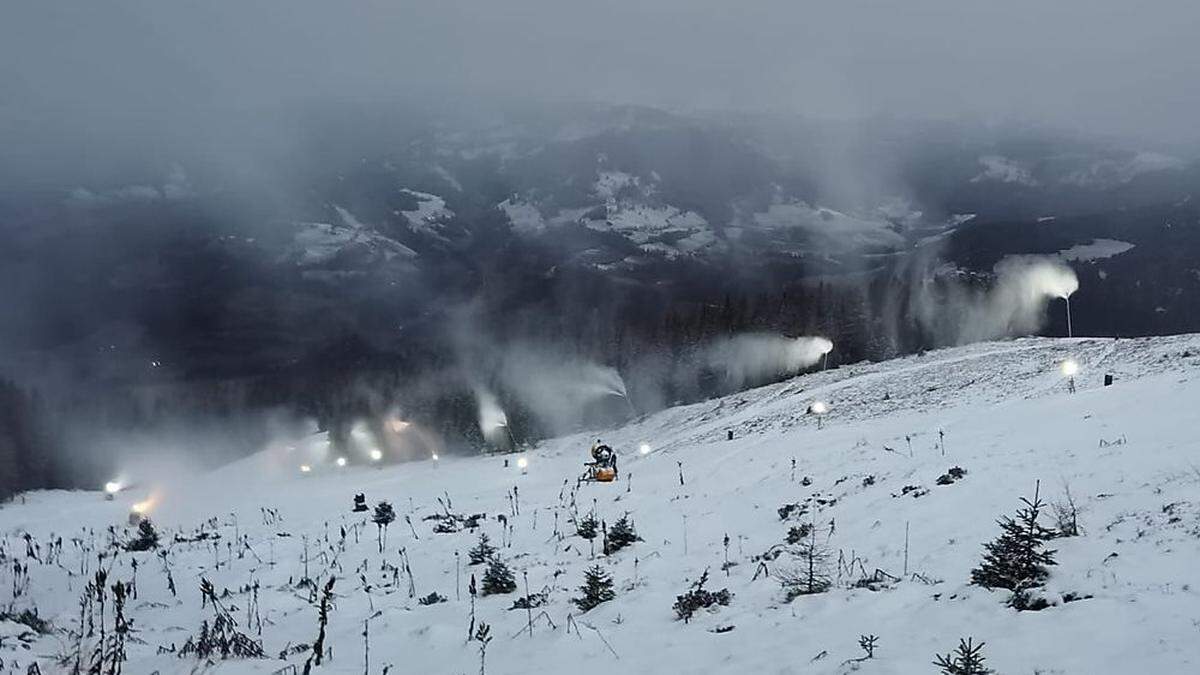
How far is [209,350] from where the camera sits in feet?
587

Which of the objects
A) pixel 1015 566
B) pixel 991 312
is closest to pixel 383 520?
pixel 1015 566

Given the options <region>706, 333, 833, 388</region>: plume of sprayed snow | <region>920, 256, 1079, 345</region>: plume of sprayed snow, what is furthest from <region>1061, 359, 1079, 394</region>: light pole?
<region>920, 256, 1079, 345</region>: plume of sprayed snow

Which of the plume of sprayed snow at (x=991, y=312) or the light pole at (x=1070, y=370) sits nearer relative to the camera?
the light pole at (x=1070, y=370)

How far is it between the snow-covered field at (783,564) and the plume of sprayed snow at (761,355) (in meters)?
43.2

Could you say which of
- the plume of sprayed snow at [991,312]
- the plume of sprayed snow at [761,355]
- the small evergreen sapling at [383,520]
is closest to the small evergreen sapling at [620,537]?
the small evergreen sapling at [383,520]

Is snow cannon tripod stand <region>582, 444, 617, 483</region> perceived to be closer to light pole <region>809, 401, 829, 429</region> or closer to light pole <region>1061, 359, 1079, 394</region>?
light pole <region>809, 401, 829, 429</region>

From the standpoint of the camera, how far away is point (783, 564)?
11.7 metres

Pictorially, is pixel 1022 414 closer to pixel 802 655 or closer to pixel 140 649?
pixel 802 655

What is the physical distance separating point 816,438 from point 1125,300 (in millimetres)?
101703

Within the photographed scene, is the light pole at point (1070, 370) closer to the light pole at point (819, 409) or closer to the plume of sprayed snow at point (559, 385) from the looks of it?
the light pole at point (819, 409)

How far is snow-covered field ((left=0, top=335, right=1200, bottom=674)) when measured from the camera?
7297mm

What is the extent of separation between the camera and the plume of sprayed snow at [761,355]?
73562 millimetres

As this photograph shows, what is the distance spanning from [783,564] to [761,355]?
2651 inches

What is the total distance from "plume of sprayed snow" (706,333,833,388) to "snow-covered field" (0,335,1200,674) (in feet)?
142
